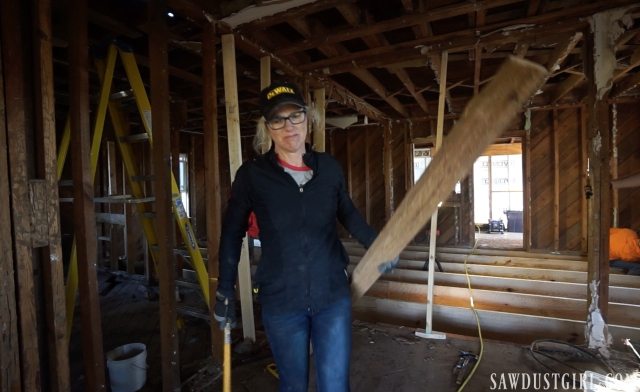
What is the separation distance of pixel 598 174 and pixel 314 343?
224 centimetres

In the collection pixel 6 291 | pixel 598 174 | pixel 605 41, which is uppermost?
pixel 605 41

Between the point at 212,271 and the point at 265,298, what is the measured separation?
1.08 meters

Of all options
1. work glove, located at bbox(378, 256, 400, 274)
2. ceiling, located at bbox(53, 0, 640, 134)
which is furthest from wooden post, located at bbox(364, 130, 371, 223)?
work glove, located at bbox(378, 256, 400, 274)

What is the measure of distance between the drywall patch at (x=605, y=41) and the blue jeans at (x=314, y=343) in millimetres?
2345

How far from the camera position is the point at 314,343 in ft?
4.00

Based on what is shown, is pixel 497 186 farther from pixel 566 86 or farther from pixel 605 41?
pixel 605 41

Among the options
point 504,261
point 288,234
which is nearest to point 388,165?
point 504,261

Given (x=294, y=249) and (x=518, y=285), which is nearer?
(x=294, y=249)

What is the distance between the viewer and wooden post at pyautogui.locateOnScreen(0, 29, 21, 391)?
109 cm

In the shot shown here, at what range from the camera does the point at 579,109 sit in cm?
517

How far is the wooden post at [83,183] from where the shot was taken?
1378 millimetres

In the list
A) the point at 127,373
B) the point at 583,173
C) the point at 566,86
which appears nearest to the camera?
the point at 127,373

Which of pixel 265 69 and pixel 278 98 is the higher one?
pixel 265 69

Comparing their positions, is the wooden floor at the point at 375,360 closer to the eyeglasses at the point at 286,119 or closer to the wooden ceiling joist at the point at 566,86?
the eyeglasses at the point at 286,119
